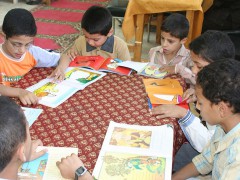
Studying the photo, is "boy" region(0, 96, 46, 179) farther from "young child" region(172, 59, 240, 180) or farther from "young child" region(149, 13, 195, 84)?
"young child" region(149, 13, 195, 84)

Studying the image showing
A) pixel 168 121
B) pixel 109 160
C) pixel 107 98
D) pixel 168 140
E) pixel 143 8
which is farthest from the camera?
pixel 143 8

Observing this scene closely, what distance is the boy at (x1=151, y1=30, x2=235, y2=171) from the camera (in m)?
1.36

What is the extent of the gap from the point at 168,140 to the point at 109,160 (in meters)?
0.25

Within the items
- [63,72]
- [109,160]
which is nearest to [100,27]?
[63,72]

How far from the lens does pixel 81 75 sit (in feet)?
5.39

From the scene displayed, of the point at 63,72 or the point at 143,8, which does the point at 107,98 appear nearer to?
the point at 63,72

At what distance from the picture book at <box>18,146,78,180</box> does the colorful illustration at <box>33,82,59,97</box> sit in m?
0.38

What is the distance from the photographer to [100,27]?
195cm

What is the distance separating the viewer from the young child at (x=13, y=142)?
0.86 m

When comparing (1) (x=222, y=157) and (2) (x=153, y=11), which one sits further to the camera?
(2) (x=153, y=11)

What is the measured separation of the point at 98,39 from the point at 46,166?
3.62 ft

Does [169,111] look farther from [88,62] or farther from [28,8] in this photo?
[28,8]

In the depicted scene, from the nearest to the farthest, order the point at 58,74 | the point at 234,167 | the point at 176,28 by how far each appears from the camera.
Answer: the point at 234,167 → the point at 58,74 → the point at 176,28

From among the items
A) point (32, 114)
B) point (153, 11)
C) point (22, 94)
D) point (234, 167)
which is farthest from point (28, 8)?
point (234, 167)
